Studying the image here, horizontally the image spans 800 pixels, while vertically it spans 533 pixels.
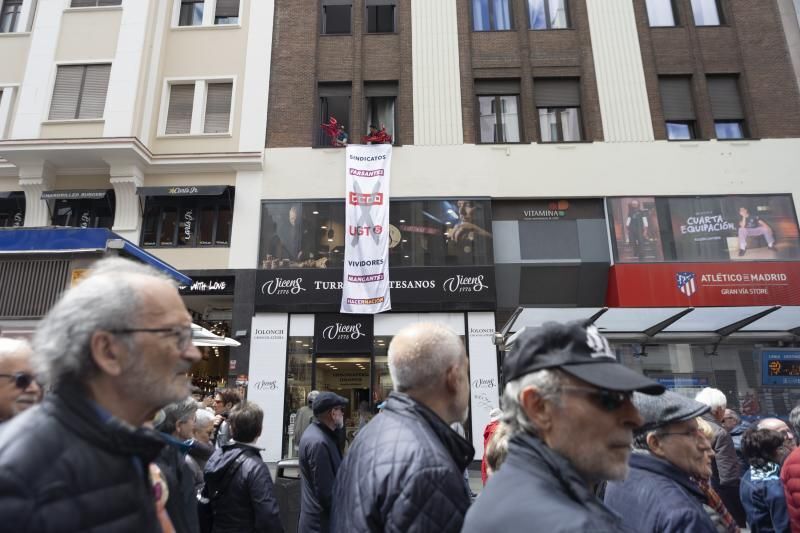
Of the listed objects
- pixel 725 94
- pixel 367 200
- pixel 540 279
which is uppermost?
pixel 725 94

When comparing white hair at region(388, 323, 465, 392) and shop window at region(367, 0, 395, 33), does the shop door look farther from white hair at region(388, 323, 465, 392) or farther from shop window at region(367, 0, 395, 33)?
white hair at region(388, 323, 465, 392)

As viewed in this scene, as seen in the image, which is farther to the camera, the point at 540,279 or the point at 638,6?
the point at 638,6

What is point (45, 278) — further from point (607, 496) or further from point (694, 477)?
point (694, 477)

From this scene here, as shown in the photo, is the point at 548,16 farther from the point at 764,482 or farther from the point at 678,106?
the point at 764,482

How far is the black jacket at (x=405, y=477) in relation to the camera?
78.5 inches

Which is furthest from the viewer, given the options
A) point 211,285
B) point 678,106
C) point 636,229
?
point 678,106

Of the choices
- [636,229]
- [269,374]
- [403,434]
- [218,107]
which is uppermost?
[218,107]

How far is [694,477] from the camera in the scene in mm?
2566

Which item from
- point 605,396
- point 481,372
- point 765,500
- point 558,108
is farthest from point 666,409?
point 558,108

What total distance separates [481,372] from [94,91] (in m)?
14.2

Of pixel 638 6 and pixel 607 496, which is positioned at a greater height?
pixel 638 6

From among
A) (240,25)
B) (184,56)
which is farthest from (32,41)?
(240,25)

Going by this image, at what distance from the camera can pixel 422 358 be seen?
249 centimetres

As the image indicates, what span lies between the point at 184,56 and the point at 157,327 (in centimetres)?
1726
